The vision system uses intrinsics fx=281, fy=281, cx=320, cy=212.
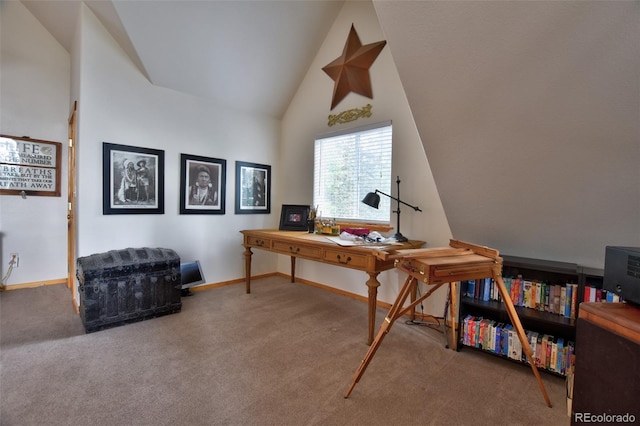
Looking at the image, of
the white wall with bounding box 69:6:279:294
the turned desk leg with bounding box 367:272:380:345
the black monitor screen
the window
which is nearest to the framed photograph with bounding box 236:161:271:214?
the white wall with bounding box 69:6:279:294

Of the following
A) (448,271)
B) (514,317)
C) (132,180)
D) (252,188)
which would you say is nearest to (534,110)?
(448,271)

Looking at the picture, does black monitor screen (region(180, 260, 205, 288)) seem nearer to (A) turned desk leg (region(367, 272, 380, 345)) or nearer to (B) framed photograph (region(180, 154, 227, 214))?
(B) framed photograph (region(180, 154, 227, 214))

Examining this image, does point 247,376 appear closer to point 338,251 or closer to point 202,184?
point 338,251

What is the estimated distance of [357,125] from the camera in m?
3.23

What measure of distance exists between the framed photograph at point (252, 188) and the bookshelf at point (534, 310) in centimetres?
275

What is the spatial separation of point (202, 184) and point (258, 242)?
39.9 inches

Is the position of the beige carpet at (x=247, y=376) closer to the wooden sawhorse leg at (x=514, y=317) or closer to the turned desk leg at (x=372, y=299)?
the turned desk leg at (x=372, y=299)

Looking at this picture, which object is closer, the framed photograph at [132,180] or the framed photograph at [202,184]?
the framed photograph at [132,180]

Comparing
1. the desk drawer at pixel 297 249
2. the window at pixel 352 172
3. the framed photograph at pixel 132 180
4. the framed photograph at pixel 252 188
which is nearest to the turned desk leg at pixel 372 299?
the desk drawer at pixel 297 249

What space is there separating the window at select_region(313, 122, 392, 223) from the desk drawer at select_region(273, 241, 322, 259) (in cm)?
88

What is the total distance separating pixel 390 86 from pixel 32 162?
4362 millimetres

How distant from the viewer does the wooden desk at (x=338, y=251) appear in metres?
2.16

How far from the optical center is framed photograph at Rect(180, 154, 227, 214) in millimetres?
3266

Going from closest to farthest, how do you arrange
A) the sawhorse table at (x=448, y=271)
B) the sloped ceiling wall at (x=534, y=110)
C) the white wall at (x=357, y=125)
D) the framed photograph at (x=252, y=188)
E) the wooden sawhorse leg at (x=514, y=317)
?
the sloped ceiling wall at (x=534, y=110)
the sawhorse table at (x=448, y=271)
the wooden sawhorse leg at (x=514, y=317)
the white wall at (x=357, y=125)
the framed photograph at (x=252, y=188)
